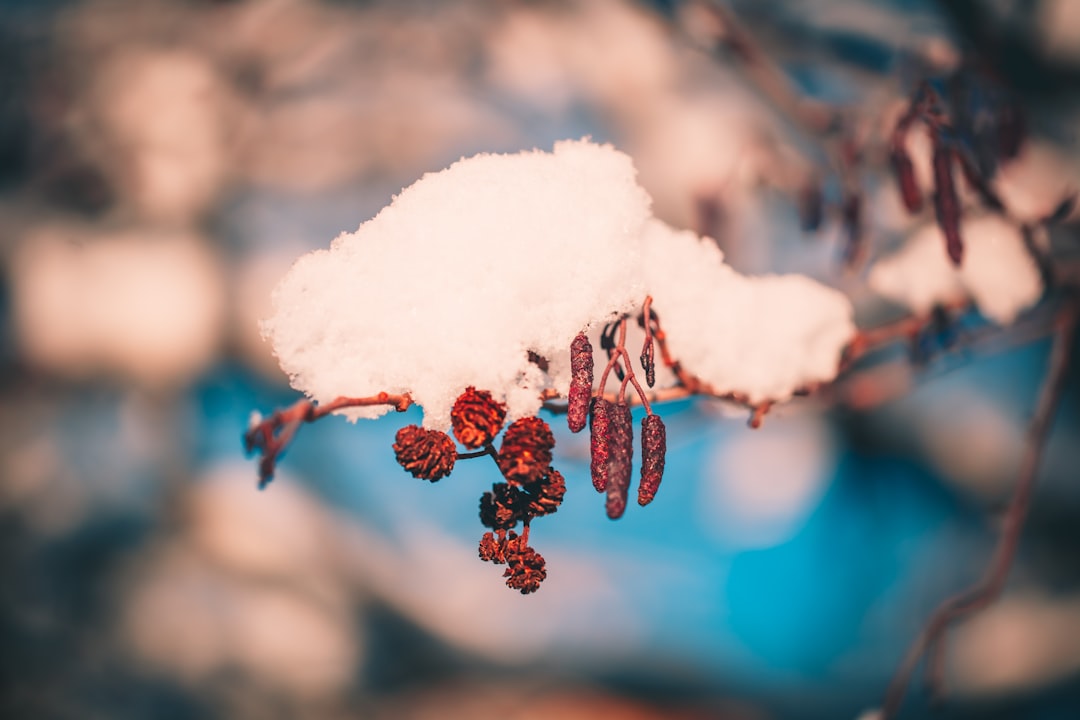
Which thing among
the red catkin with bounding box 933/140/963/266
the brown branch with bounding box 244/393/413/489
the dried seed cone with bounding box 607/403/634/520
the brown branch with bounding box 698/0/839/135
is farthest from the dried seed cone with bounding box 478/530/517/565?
the brown branch with bounding box 698/0/839/135

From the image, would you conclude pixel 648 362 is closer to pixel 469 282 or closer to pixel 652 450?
pixel 652 450

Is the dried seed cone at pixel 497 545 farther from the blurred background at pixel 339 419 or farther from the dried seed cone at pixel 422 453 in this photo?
the blurred background at pixel 339 419

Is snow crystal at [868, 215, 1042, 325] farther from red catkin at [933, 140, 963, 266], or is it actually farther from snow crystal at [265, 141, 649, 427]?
snow crystal at [265, 141, 649, 427]

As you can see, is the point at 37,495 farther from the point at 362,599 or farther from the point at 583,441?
the point at 583,441

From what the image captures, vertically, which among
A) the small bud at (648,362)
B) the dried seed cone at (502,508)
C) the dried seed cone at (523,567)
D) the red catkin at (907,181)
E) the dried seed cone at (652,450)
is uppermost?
the red catkin at (907,181)

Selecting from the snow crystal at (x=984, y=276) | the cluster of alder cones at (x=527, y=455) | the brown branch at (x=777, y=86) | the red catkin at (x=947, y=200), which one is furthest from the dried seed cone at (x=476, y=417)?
the brown branch at (x=777, y=86)

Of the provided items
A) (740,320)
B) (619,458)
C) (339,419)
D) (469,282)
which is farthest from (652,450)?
(339,419)

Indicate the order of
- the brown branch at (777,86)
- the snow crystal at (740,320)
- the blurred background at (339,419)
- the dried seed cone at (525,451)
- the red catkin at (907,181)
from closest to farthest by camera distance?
the dried seed cone at (525,451) → the snow crystal at (740,320) → the red catkin at (907,181) → the brown branch at (777,86) → the blurred background at (339,419)

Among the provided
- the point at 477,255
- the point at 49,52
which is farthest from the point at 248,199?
the point at 477,255

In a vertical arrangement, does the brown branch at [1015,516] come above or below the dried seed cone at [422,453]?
above
